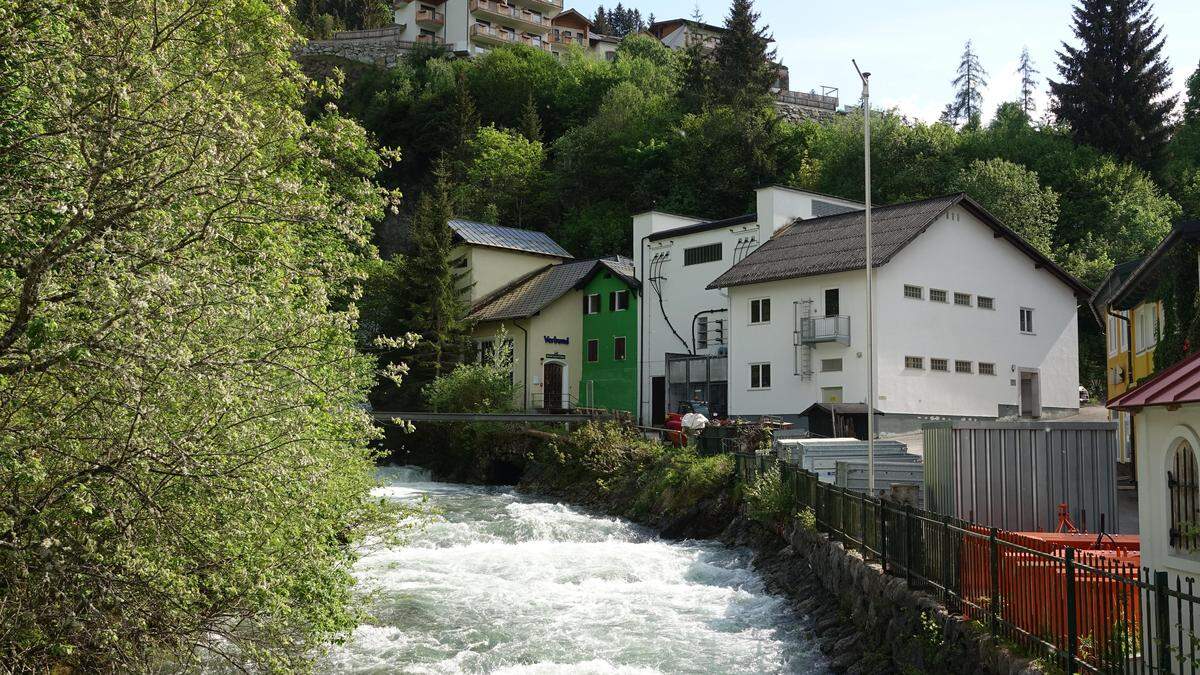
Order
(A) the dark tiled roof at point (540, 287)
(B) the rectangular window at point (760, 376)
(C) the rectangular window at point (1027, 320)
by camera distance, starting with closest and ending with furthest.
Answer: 1. (B) the rectangular window at point (760, 376)
2. (C) the rectangular window at point (1027, 320)
3. (A) the dark tiled roof at point (540, 287)

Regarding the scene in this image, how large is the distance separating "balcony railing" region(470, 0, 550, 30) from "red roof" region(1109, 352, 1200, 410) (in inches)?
4253

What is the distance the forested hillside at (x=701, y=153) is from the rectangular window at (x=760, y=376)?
18.7 metres

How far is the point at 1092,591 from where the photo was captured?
9.70m

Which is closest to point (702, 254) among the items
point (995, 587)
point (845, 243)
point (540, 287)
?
point (845, 243)

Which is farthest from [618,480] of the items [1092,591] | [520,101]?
[520,101]

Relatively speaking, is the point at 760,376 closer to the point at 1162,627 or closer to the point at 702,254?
the point at 702,254

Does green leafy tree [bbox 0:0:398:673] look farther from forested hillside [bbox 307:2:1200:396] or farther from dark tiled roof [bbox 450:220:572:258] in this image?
dark tiled roof [bbox 450:220:572:258]

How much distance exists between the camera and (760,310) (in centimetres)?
4416

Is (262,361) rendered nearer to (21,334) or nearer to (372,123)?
(21,334)

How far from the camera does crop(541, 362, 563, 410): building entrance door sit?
55156mm

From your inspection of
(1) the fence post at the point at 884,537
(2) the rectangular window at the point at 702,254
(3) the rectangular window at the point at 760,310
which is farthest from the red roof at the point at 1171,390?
(2) the rectangular window at the point at 702,254

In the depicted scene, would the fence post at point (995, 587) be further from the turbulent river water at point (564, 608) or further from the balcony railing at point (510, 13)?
the balcony railing at point (510, 13)

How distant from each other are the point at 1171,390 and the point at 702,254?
40364 mm

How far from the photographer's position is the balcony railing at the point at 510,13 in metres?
112
